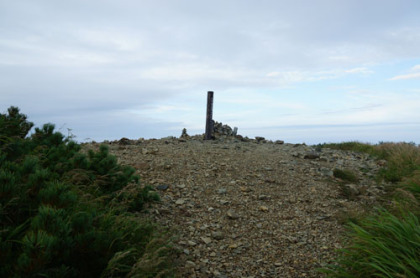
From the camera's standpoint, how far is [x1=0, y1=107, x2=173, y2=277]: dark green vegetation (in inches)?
110

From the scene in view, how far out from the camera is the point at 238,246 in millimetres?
5156

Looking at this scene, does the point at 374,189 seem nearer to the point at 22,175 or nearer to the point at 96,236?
the point at 96,236

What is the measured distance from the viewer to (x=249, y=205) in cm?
649

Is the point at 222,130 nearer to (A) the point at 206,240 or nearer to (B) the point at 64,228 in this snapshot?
(A) the point at 206,240

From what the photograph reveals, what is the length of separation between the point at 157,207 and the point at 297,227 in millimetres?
2653

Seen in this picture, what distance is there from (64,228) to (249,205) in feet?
13.6

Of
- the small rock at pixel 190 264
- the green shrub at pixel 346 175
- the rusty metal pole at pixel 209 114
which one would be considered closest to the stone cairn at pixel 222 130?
the rusty metal pole at pixel 209 114

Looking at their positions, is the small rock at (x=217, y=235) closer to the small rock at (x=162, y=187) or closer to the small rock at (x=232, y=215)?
the small rock at (x=232, y=215)

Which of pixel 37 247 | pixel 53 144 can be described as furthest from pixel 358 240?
pixel 53 144

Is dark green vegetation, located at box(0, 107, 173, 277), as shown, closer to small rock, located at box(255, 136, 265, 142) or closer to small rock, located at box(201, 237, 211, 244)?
small rock, located at box(201, 237, 211, 244)

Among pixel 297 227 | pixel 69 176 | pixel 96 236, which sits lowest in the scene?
pixel 297 227

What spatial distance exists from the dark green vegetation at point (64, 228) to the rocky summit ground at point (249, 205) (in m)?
0.77

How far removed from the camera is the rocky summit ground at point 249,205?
191 inches

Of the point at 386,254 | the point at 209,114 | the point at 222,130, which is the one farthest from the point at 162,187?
the point at 222,130
